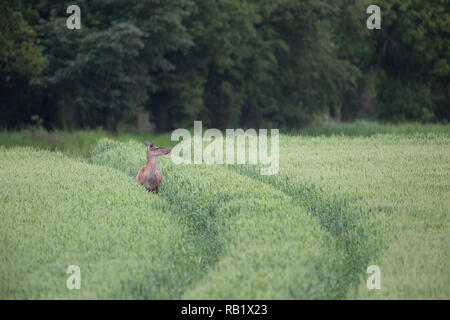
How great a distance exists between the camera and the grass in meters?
7.14

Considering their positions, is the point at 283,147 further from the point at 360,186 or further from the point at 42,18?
the point at 42,18

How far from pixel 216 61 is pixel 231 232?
27570 mm

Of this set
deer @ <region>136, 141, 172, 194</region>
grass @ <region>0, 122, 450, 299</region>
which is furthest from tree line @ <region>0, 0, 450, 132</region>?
deer @ <region>136, 141, 172, 194</region>

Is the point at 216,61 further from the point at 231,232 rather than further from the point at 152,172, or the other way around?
the point at 231,232

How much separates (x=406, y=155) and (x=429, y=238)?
28.7 feet

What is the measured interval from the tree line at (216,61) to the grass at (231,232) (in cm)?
1521

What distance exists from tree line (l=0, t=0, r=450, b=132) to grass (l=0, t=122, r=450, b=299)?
49.9ft

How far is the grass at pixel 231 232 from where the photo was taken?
714 centimetres

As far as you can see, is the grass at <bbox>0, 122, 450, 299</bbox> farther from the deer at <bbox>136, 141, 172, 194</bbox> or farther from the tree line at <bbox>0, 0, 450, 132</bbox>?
the tree line at <bbox>0, 0, 450, 132</bbox>

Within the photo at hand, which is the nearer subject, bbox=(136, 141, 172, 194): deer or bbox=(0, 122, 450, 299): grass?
bbox=(0, 122, 450, 299): grass

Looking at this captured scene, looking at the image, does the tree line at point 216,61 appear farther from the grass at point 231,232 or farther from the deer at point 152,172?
the deer at point 152,172

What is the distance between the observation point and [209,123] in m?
38.2

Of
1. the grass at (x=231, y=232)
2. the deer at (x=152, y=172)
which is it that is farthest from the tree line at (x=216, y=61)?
the deer at (x=152, y=172)

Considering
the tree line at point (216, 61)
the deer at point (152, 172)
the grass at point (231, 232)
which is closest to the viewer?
the grass at point (231, 232)
